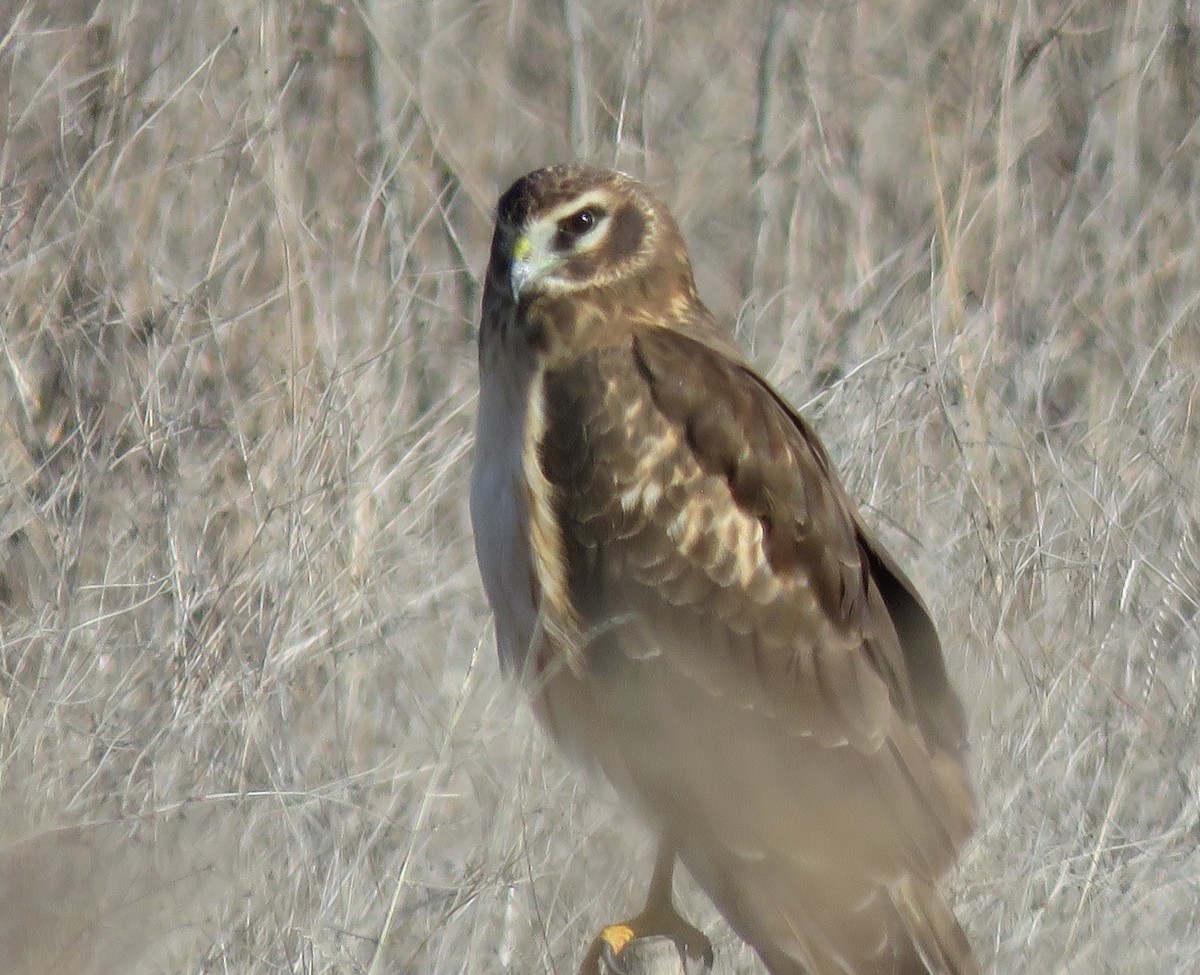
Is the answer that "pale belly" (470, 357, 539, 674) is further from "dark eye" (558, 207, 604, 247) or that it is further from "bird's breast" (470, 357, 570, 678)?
"dark eye" (558, 207, 604, 247)

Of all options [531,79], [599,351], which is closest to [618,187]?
[599,351]

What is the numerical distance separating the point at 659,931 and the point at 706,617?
57 cm

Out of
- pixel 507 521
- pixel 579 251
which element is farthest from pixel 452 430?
pixel 507 521

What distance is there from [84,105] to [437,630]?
6.45 feet

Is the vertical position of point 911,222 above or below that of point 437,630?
below

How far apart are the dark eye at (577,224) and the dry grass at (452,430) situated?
81 cm

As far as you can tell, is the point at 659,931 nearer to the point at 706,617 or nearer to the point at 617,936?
the point at 617,936

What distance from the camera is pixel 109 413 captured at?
16.6 feet

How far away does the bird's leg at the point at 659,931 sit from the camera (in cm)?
320

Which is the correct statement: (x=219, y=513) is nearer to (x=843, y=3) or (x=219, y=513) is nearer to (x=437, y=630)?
(x=437, y=630)

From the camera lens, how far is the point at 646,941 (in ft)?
9.34

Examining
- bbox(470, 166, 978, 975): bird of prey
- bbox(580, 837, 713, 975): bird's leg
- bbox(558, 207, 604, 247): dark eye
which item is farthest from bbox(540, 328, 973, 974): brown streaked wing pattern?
bbox(558, 207, 604, 247): dark eye

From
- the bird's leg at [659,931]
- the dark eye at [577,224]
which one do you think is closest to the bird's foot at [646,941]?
the bird's leg at [659,931]

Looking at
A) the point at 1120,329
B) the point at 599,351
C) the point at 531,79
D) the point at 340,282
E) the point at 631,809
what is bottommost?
the point at 1120,329
